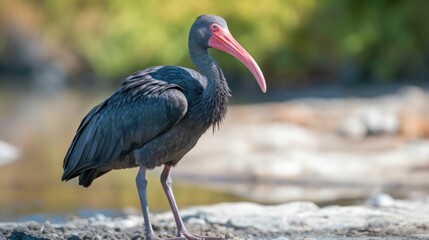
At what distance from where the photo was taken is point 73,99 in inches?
1399

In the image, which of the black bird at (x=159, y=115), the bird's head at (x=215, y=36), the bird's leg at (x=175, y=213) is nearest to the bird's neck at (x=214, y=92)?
the black bird at (x=159, y=115)

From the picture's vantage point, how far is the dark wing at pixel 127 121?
7.85 m

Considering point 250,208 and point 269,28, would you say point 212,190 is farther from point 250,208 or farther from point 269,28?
point 269,28

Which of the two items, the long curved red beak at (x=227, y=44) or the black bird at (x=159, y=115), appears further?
the long curved red beak at (x=227, y=44)

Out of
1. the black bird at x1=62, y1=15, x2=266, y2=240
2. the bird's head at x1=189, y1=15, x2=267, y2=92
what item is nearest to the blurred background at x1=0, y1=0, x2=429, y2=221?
the black bird at x1=62, y1=15, x2=266, y2=240

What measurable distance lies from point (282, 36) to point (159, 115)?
31882mm

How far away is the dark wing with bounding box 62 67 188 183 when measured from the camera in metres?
7.85

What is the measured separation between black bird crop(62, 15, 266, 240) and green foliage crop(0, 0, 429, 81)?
25.1m

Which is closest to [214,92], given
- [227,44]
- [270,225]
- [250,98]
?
[227,44]

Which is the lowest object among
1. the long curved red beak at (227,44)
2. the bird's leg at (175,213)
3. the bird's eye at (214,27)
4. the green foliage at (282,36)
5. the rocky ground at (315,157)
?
the bird's leg at (175,213)

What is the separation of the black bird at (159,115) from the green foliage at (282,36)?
25.1 meters

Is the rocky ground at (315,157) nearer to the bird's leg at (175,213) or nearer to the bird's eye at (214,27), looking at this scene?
the bird's leg at (175,213)

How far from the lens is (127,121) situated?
317 inches

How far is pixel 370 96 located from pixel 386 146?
1150cm
